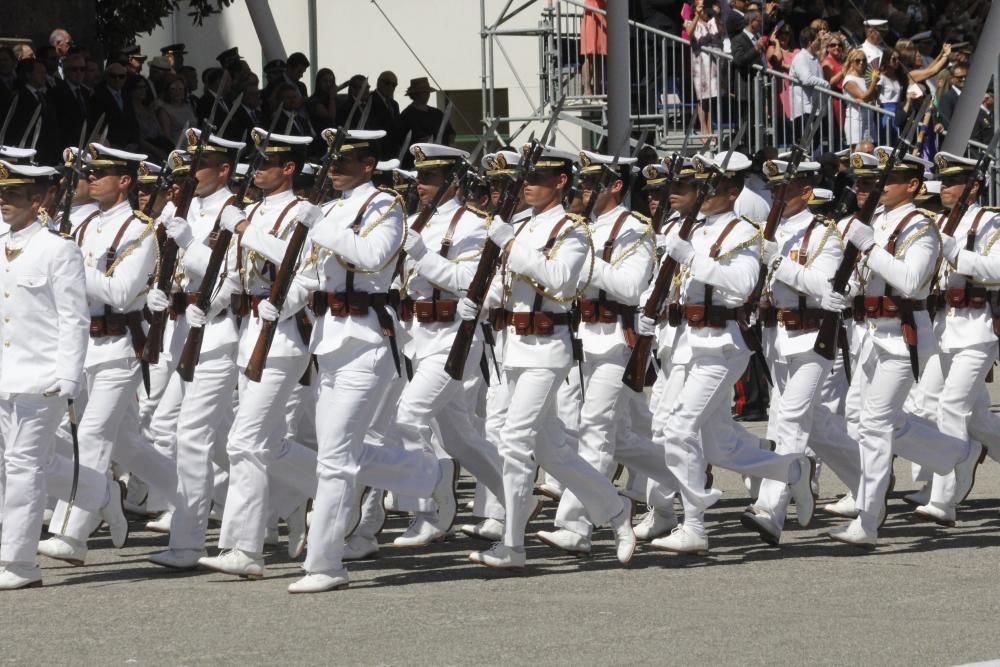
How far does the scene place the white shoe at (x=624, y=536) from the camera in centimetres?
949

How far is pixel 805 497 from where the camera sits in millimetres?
10750

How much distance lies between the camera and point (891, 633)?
7652 mm

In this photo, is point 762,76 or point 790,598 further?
point 762,76

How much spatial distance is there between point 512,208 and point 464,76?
19.9m

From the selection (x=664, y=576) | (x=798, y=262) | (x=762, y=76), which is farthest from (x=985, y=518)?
(x=762, y=76)

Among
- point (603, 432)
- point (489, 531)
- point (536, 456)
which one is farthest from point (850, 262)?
point (489, 531)

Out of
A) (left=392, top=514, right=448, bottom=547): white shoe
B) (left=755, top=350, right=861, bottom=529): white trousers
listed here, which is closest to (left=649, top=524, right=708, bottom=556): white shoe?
(left=755, top=350, right=861, bottom=529): white trousers

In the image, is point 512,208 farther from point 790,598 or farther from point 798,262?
point 790,598

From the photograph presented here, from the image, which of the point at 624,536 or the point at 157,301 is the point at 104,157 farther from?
the point at 624,536

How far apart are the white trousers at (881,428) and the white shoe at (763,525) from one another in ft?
1.40

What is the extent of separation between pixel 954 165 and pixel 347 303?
12.9 ft

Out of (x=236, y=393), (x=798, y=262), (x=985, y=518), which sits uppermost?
(x=798, y=262)

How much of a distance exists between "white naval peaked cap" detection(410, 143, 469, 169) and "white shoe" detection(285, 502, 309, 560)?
1.77 m

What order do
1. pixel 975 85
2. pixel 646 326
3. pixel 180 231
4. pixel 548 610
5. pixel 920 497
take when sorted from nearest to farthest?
pixel 548 610
pixel 180 231
pixel 646 326
pixel 920 497
pixel 975 85
